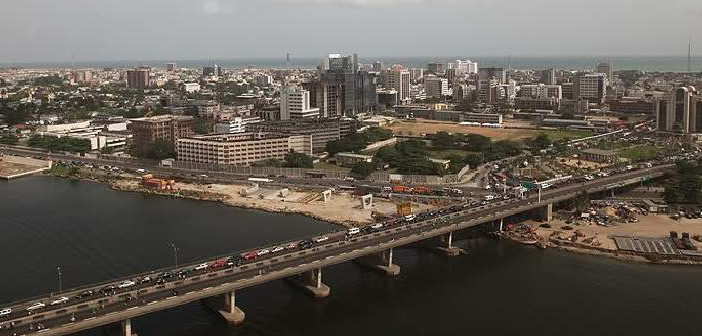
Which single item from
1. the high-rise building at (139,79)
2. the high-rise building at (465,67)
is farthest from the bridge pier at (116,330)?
the high-rise building at (465,67)

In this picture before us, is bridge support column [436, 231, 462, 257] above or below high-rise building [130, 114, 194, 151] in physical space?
below

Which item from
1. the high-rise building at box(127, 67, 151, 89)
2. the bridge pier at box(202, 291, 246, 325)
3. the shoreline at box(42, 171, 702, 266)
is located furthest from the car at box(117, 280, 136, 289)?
the high-rise building at box(127, 67, 151, 89)

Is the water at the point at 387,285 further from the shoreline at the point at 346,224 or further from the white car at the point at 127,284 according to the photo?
the white car at the point at 127,284

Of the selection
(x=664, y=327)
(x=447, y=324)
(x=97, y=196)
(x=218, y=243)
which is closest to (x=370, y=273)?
(x=447, y=324)

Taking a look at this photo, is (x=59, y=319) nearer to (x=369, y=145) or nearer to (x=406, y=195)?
(x=406, y=195)

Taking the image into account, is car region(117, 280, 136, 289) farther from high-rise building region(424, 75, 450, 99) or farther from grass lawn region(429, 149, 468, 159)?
high-rise building region(424, 75, 450, 99)

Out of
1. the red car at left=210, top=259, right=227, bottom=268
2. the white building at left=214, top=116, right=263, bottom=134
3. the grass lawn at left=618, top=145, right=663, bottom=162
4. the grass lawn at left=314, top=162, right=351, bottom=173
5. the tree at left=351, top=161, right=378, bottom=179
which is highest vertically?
the white building at left=214, top=116, right=263, bottom=134

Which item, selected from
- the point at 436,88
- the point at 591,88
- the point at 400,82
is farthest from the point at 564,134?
the point at 436,88
